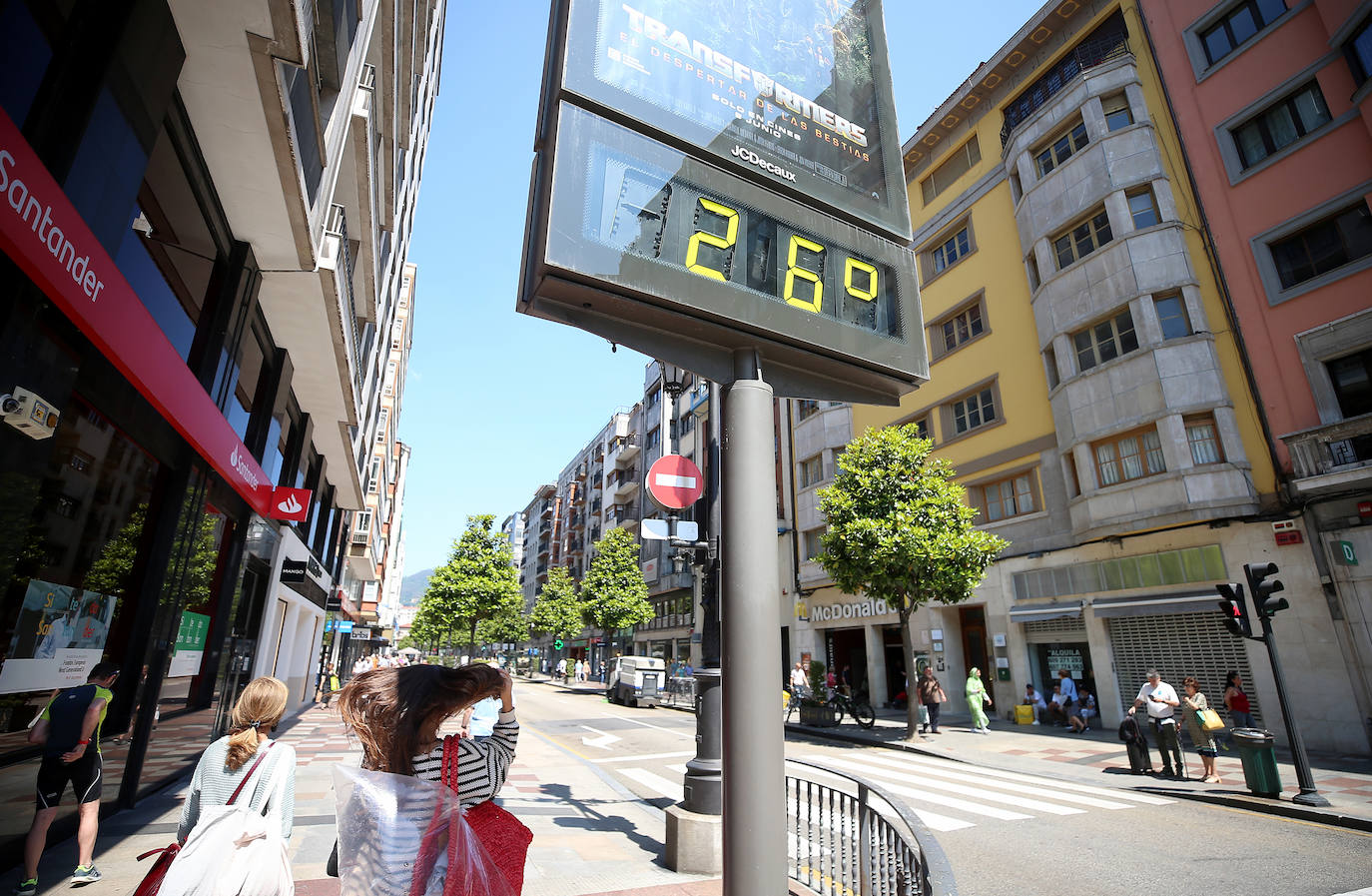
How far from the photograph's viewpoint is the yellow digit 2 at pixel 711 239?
9.32 feet

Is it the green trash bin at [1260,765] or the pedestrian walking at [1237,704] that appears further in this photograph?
the pedestrian walking at [1237,704]

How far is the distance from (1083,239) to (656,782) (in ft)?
64.9

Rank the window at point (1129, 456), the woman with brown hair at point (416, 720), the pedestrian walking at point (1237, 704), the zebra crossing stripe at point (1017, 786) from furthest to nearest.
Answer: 1. the window at point (1129, 456)
2. the pedestrian walking at point (1237, 704)
3. the zebra crossing stripe at point (1017, 786)
4. the woman with brown hair at point (416, 720)

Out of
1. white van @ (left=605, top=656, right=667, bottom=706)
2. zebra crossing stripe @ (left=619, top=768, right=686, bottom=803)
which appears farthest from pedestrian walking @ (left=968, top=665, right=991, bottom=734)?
white van @ (left=605, top=656, right=667, bottom=706)

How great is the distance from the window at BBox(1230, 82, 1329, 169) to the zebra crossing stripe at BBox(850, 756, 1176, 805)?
53.7 ft

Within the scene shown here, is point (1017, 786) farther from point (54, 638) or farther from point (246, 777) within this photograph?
point (54, 638)

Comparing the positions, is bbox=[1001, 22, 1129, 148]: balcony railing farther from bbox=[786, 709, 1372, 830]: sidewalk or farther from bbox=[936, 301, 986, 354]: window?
bbox=[786, 709, 1372, 830]: sidewalk

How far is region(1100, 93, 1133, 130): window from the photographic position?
19688 millimetres

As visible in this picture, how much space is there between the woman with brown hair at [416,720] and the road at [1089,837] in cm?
261

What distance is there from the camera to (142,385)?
5109mm

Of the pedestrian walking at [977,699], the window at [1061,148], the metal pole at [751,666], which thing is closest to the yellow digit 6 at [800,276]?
the metal pole at [751,666]

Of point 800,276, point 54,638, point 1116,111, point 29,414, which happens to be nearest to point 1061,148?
point 1116,111

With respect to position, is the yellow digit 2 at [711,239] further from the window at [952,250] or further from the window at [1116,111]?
the window at [952,250]

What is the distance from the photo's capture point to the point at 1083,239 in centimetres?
2012
